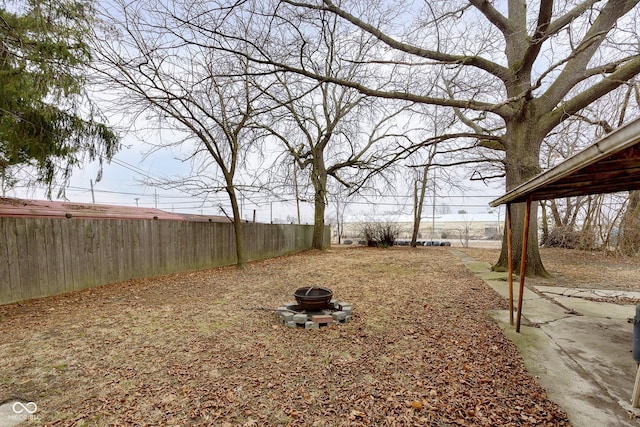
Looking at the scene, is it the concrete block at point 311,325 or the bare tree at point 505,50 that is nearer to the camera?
the concrete block at point 311,325

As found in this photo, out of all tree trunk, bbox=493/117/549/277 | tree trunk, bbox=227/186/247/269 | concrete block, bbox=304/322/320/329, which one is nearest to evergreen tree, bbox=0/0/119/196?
tree trunk, bbox=227/186/247/269

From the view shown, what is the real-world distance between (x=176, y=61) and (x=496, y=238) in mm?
19082

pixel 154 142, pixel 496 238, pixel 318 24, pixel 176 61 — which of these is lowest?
pixel 496 238

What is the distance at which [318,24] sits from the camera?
5090 millimetres

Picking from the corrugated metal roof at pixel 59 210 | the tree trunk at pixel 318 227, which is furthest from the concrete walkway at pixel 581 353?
the tree trunk at pixel 318 227

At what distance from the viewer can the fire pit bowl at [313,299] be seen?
3.47 meters

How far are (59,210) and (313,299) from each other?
4.94 m

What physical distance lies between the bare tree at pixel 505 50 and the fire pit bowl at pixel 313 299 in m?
3.72

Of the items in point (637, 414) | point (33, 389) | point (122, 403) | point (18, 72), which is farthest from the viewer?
point (18, 72)

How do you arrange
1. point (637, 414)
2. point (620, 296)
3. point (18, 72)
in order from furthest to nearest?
point (620, 296) < point (18, 72) < point (637, 414)

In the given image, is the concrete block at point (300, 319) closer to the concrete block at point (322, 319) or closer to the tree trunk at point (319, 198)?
the concrete block at point (322, 319)

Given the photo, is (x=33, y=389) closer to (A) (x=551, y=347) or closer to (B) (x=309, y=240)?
(A) (x=551, y=347)

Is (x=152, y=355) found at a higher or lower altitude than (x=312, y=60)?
lower

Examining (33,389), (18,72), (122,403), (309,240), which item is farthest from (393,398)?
(309,240)
